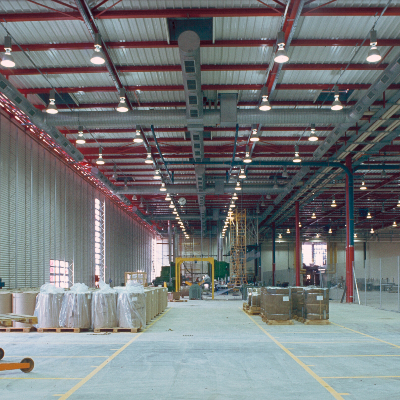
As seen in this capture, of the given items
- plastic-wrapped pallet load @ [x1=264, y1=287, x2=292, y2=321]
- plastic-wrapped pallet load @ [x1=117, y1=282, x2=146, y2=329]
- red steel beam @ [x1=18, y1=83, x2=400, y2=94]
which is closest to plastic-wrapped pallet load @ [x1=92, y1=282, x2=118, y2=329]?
plastic-wrapped pallet load @ [x1=117, y1=282, x2=146, y2=329]

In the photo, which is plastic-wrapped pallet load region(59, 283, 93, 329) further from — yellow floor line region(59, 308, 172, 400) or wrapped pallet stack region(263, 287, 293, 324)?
wrapped pallet stack region(263, 287, 293, 324)

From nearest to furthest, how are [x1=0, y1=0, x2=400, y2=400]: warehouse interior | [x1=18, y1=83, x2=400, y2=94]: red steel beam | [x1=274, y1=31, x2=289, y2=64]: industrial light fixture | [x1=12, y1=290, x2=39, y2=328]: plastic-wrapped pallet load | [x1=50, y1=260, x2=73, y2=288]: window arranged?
[x1=0, y1=0, x2=400, y2=400]: warehouse interior
[x1=274, y1=31, x2=289, y2=64]: industrial light fixture
[x1=12, y1=290, x2=39, y2=328]: plastic-wrapped pallet load
[x1=18, y1=83, x2=400, y2=94]: red steel beam
[x1=50, y1=260, x2=73, y2=288]: window

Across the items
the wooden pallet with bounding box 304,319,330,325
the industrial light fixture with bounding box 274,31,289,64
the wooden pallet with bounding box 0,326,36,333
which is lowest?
the wooden pallet with bounding box 304,319,330,325

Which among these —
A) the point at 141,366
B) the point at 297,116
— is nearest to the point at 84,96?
the point at 297,116

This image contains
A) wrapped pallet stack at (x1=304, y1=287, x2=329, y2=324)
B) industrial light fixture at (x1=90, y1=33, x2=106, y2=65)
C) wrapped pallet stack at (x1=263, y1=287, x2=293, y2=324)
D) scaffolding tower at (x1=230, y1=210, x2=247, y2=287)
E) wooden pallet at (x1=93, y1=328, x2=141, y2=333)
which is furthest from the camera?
scaffolding tower at (x1=230, y1=210, x2=247, y2=287)

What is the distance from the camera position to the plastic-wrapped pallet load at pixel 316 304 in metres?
15.1

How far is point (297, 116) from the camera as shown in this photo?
54.2 ft

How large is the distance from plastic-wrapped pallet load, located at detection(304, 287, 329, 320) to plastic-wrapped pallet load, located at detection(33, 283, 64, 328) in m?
7.92

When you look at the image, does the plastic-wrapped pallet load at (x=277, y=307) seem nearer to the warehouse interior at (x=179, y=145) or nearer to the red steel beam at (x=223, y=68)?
the warehouse interior at (x=179, y=145)

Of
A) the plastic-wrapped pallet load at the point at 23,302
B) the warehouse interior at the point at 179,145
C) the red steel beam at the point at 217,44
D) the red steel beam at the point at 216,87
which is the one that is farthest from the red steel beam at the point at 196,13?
the plastic-wrapped pallet load at the point at 23,302

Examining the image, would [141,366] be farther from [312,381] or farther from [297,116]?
[297,116]

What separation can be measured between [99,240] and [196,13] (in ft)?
79.7

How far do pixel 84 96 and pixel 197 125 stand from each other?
4479mm

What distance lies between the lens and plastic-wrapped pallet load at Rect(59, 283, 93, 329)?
13.1 m
